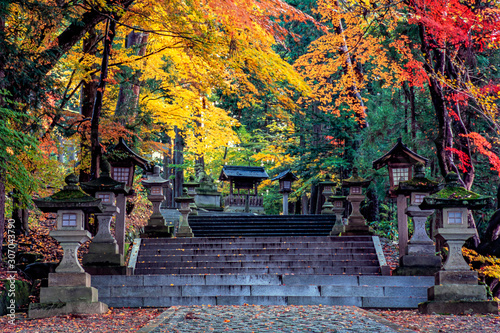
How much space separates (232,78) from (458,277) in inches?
377

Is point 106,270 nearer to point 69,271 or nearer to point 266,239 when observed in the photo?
point 69,271

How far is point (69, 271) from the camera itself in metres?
8.32

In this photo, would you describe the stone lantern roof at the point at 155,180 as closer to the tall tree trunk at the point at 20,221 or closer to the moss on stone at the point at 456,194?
the tall tree trunk at the point at 20,221

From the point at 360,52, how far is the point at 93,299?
1483cm

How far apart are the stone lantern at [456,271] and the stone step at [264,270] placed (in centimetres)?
314

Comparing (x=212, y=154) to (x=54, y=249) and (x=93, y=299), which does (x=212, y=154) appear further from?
(x=93, y=299)

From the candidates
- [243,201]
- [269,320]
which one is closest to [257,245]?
[269,320]

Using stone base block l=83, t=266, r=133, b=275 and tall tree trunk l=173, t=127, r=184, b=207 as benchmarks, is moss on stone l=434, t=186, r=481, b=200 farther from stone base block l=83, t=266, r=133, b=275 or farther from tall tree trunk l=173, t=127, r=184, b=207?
tall tree trunk l=173, t=127, r=184, b=207

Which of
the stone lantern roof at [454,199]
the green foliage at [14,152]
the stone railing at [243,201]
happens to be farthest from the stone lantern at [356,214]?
the stone railing at [243,201]

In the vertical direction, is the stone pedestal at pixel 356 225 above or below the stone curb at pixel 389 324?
above

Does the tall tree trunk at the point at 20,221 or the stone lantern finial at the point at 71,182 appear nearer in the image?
the stone lantern finial at the point at 71,182

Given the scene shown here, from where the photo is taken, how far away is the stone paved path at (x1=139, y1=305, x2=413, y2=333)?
19.9ft

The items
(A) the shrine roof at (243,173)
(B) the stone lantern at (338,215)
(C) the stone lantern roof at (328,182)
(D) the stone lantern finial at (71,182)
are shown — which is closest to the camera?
(D) the stone lantern finial at (71,182)

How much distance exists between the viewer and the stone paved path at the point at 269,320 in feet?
19.9
